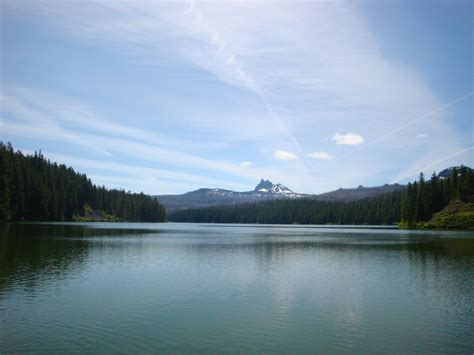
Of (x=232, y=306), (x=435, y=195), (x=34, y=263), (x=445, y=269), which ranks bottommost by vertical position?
(x=232, y=306)

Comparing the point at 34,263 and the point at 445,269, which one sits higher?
the point at 445,269

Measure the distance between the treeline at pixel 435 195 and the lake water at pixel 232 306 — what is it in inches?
4959

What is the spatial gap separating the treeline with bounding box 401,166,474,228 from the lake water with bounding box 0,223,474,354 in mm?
125951

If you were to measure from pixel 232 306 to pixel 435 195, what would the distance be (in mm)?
162298

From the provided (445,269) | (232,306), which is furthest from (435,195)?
(232,306)

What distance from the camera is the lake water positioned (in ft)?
68.0

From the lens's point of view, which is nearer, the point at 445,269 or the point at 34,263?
the point at 34,263

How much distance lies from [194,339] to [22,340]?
8690 mm

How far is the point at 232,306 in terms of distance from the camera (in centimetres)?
2844

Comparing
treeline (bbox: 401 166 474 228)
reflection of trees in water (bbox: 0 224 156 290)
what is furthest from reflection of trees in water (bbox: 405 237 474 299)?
treeline (bbox: 401 166 474 228)

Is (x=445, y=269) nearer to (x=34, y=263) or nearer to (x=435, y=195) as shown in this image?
(x=34, y=263)

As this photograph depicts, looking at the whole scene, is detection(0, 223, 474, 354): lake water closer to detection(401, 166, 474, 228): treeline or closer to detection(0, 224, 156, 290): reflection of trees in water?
detection(0, 224, 156, 290): reflection of trees in water

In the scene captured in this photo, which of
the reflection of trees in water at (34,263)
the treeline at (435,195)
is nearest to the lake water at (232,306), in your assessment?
the reflection of trees in water at (34,263)

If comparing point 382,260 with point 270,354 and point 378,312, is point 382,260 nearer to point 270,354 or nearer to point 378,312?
point 378,312
